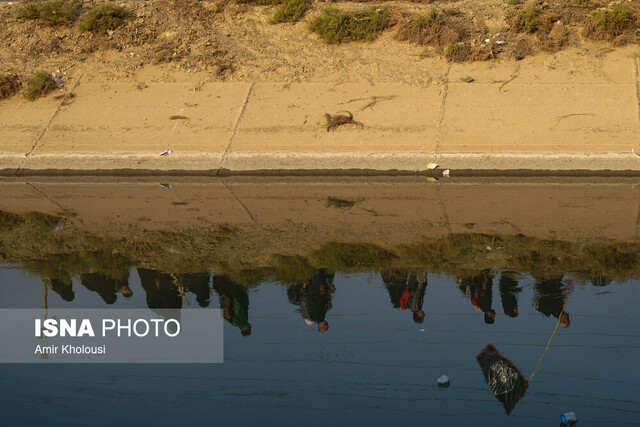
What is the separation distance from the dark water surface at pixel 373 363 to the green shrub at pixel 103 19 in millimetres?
6313

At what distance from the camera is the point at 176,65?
14.5 metres

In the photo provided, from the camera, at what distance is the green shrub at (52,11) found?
50.2 ft

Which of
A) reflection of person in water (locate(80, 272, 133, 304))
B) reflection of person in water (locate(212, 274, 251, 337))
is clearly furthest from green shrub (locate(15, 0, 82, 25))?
reflection of person in water (locate(212, 274, 251, 337))

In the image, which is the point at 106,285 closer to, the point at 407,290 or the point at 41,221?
the point at 41,221

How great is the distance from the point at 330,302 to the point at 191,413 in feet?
6.60

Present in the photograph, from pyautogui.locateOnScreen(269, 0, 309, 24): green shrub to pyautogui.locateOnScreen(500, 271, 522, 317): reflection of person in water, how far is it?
6.74 meters

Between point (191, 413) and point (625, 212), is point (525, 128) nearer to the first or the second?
point (625, 212)

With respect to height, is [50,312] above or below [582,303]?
below

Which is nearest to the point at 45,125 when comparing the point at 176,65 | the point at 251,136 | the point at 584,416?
the point at 176,65

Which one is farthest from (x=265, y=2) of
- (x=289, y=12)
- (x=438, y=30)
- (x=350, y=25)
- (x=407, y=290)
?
(x=407, y=290)

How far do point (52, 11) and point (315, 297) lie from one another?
8.10 meters

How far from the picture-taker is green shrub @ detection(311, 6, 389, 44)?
14.5 meters

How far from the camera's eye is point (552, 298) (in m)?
9.37

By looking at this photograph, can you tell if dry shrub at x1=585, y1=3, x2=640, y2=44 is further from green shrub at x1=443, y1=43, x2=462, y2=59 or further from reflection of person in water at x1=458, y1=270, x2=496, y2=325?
reflection of person in water at x1=458, y1=270, x2=496, y2=325
